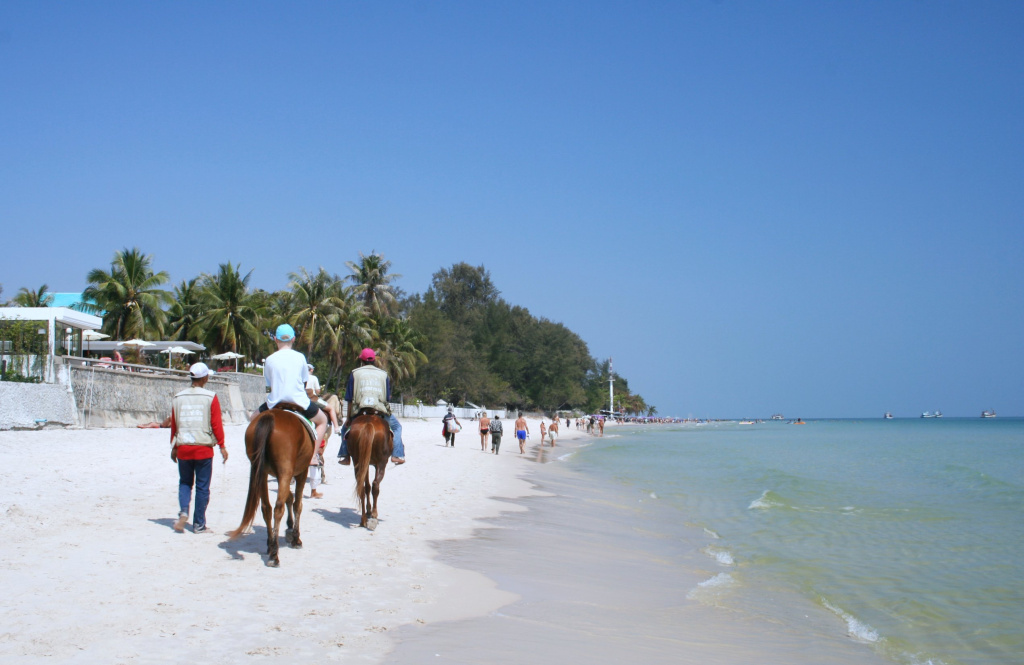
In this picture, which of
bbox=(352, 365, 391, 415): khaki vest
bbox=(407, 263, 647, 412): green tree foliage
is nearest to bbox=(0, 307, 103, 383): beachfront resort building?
bbox=(352, 365, 391, 415): khaki vest

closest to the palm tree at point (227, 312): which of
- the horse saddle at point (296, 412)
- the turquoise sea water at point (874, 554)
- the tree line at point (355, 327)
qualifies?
the tree line at point (355, 327)

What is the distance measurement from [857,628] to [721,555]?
10.8 feet

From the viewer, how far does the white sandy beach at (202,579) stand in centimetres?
450

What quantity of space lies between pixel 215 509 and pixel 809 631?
670 cm

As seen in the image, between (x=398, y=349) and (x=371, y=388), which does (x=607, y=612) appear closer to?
(x=371, y=388)

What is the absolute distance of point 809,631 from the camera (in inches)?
268

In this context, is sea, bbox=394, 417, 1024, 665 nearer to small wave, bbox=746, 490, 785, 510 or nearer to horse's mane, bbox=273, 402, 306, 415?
small wave, bbox=746, 490, 785, 510

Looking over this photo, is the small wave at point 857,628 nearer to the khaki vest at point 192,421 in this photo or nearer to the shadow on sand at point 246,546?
the shadow on sand at point 246,546

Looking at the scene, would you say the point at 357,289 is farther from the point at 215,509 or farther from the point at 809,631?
the point at 809,631

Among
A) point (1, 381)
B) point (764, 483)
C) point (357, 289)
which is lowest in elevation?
point (764, 483)

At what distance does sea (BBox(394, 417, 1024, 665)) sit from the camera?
5.73m

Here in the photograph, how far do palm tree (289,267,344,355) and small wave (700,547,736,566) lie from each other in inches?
1450

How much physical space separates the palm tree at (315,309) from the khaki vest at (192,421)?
125ft

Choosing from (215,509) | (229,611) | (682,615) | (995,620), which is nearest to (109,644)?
(229,611)
